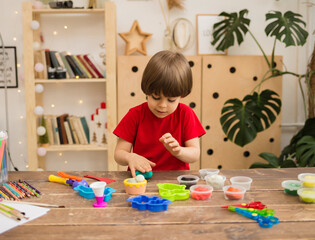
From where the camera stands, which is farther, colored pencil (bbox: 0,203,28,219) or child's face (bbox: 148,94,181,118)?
child's face (bbox: 148,94,181,118)

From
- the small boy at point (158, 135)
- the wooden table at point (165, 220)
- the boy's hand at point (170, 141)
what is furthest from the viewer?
the small boy at point (158, 135)

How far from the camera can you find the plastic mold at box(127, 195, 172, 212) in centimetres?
102

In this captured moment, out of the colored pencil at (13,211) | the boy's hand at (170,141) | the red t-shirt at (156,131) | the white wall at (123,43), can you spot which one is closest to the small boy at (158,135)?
the red t-shirt at (156,131)

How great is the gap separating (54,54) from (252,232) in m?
2.59

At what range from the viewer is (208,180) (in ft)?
4.11

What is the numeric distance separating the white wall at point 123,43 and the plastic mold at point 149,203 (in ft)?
7.70

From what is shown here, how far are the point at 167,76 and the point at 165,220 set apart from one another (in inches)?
24.4

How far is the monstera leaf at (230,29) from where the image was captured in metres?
2.92

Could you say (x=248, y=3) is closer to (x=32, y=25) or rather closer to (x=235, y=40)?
(x=235, y=40)

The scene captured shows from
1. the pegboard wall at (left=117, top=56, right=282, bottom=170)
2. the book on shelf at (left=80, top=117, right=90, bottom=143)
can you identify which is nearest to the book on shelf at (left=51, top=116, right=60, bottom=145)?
the book on shelf at (left=80, top=117, right=90, bottom=143)

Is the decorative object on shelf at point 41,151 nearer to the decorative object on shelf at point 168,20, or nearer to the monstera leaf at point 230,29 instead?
the decorative object on shelf at point 168,20

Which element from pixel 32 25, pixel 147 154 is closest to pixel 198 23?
pixel 32 25

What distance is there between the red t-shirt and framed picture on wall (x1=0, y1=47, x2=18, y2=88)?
203 cm

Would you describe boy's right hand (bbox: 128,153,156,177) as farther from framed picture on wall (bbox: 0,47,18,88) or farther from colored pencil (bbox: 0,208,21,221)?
framed picture on wall (bbox: 0,47,18,88)
